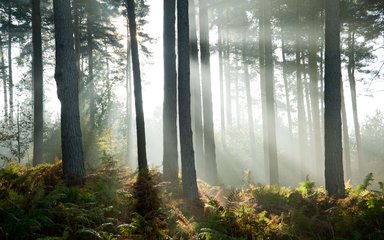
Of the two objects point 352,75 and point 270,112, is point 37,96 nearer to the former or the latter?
point 270,112

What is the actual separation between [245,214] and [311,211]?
9.04ft

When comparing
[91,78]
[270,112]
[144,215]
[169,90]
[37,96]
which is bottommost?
[144,215]

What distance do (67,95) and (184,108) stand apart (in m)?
3.23

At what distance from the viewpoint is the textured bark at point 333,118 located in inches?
420

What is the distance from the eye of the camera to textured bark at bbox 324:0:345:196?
10656mm

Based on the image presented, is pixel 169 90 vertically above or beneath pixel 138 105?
above

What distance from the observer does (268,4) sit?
17500 millimetres

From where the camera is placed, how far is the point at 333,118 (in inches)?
420

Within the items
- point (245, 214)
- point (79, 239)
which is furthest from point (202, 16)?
point (79, 239)

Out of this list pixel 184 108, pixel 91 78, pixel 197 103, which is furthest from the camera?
pixel 91 78

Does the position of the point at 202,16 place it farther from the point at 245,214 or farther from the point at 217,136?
the point at 245,214

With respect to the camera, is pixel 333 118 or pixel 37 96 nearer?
pixel 333 118

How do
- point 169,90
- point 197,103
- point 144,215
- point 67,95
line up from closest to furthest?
point 144,215 < point 67,95 < point 169,90 < point 197,103

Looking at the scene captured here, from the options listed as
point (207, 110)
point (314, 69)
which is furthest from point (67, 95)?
point (314, 69)
